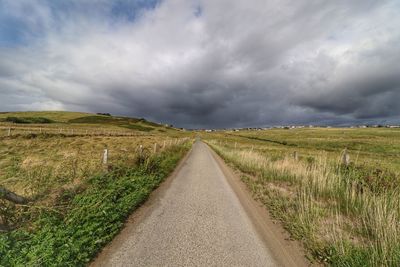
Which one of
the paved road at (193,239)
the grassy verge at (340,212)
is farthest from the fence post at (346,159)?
the paved road at (193,239)

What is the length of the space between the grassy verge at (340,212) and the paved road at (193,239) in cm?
118

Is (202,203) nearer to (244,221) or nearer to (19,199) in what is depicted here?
(244,221)

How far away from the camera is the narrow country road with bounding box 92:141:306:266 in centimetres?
418

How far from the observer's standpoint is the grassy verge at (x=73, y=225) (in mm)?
3820

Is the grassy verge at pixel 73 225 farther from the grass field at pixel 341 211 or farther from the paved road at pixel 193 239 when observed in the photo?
the grass field at pixel 341 211

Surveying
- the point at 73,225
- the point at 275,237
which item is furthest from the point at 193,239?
the point at 73,225

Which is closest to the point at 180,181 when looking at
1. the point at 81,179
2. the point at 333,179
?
the point at 81,179

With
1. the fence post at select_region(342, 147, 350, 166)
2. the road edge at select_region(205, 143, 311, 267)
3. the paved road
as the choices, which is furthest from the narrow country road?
the fence post at select_region(342, 147, 350, 166)

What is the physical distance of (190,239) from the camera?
500cm

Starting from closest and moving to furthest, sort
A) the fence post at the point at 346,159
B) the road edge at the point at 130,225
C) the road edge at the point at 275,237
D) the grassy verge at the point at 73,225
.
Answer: the grassy verge at the point at 73,225, the road edge at the point at 130,225, the road edge at the point at 275,237, the fence post at the point at 346,159

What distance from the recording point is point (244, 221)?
6.36 meters

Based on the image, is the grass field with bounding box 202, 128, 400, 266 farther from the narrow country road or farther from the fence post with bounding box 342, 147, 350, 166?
the narrow country road

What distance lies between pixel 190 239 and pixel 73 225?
2540mm

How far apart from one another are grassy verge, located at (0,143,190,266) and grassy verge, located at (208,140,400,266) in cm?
429
